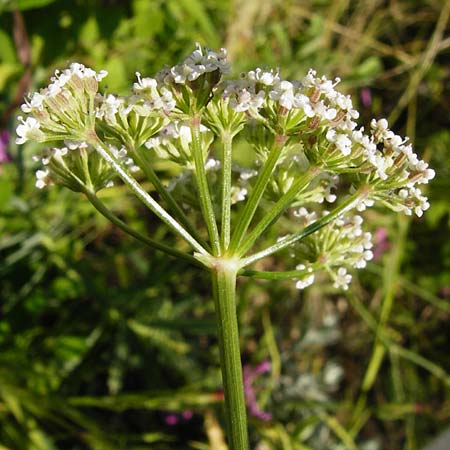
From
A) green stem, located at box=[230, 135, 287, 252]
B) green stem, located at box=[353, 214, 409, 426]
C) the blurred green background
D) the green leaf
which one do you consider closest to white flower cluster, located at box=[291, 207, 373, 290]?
green stem, located at box=[230, 135, 287, 252]

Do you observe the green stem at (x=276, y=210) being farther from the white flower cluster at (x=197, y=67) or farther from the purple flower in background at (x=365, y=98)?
the purple flower in background at (x=365, y=98)

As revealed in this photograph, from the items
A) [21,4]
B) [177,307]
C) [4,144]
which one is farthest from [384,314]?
[21,4]

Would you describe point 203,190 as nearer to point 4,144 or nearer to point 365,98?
point 4,144

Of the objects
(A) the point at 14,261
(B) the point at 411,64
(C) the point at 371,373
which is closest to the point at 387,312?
(C) the point at 371,373

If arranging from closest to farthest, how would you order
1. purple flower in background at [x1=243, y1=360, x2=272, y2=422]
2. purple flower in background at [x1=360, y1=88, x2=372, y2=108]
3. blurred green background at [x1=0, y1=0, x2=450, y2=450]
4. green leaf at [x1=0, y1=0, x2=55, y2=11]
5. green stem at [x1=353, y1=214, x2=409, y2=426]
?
1. green leaf at [x1=0, y1=0, x2=55, y2=11]
2. blurred green background at [x1=0, y1=0, x2=450, y2=450]
3. purple flower in background at [x1=243, y1=360, x2=272, y2=422]
4. green stem at [x1=353, y1=214, x2=409, y2=426]
5. purple flower in background at [x1=360, y1=88, x2=372, y2=108]

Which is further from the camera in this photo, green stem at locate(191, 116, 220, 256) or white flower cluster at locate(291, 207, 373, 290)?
white flower cluster at locate(291, 207, 373, 290)

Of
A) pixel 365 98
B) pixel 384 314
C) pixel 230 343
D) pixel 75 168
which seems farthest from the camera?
pixel 365 98

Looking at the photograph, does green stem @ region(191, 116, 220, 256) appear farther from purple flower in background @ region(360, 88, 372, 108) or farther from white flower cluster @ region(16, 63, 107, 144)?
purple flower in background @ region(360, 88, 372, 108)
